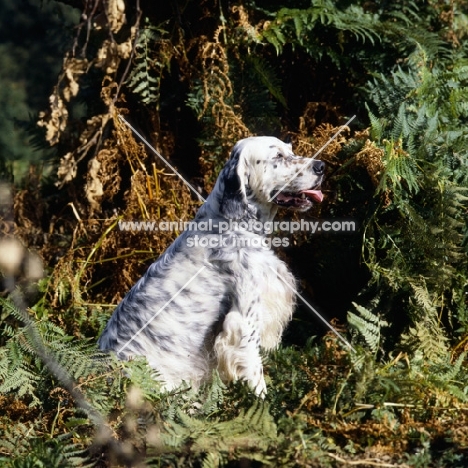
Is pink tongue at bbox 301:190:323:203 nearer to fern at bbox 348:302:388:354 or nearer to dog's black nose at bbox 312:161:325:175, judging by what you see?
dog's black nose at bbox 312:161:325:175

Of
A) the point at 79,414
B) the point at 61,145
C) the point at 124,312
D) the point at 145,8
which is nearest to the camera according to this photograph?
the point at 79,414

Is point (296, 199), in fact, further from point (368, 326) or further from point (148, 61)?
point (148, 61)

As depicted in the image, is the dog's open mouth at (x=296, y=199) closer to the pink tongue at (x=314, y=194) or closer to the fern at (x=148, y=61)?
the pink tongue at (x=314, y=194)

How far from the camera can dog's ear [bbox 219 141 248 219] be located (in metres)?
4.67

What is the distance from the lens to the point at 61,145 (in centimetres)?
654

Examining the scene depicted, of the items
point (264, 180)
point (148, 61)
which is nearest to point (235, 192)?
point (264, 180)

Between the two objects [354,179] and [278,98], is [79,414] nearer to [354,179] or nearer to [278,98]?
[354,179]

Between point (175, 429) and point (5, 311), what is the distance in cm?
247

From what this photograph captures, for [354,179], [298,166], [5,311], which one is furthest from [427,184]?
[5,311]

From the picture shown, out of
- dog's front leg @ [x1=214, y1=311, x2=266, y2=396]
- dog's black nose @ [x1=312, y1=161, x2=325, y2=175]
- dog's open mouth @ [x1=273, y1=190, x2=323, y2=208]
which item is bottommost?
dog's front leg @ [x1=214, y1=311, x2=266, y2=396]

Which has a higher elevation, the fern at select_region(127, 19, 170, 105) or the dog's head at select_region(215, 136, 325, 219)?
the fern at select_region(127, 19, 170, 105)

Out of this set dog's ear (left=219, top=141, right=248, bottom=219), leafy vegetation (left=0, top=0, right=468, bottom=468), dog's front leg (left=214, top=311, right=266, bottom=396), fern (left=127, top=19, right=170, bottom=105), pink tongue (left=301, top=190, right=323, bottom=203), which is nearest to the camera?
leafy vegetation (left=0, top=0, right=468, bottom=468)

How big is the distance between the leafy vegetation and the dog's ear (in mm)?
837

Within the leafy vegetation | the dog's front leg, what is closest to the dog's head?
the leafy vegetation
